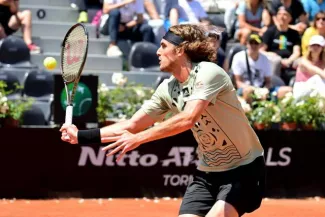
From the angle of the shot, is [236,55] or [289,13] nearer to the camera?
[236,55]

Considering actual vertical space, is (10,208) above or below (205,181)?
below

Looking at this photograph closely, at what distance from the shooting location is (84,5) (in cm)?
1314

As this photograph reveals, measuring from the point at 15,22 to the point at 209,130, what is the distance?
7.17m

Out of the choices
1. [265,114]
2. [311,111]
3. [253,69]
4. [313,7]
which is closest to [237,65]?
[253,69]

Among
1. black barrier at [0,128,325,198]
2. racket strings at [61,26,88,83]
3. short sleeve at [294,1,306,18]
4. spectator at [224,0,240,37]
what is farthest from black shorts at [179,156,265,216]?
short sleeve at [294,1,306,18]

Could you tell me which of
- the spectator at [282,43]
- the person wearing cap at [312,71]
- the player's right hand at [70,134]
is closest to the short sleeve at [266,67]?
the person wearing cap at [312,71]

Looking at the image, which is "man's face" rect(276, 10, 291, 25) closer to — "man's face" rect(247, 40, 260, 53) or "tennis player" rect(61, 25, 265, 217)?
"man's face" rect(247, 40, 260, 53)

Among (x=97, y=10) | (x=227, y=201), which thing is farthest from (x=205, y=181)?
(x=97, y=10)

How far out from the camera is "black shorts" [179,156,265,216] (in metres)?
5.10

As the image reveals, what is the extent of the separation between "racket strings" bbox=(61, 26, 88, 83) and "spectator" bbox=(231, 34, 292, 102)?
18.9 feet

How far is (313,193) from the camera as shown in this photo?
10688mm

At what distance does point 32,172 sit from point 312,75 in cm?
411

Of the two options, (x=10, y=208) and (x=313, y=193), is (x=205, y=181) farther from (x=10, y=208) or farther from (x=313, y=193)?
(x=313, y=193)

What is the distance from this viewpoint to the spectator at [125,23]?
1214 centimetres
